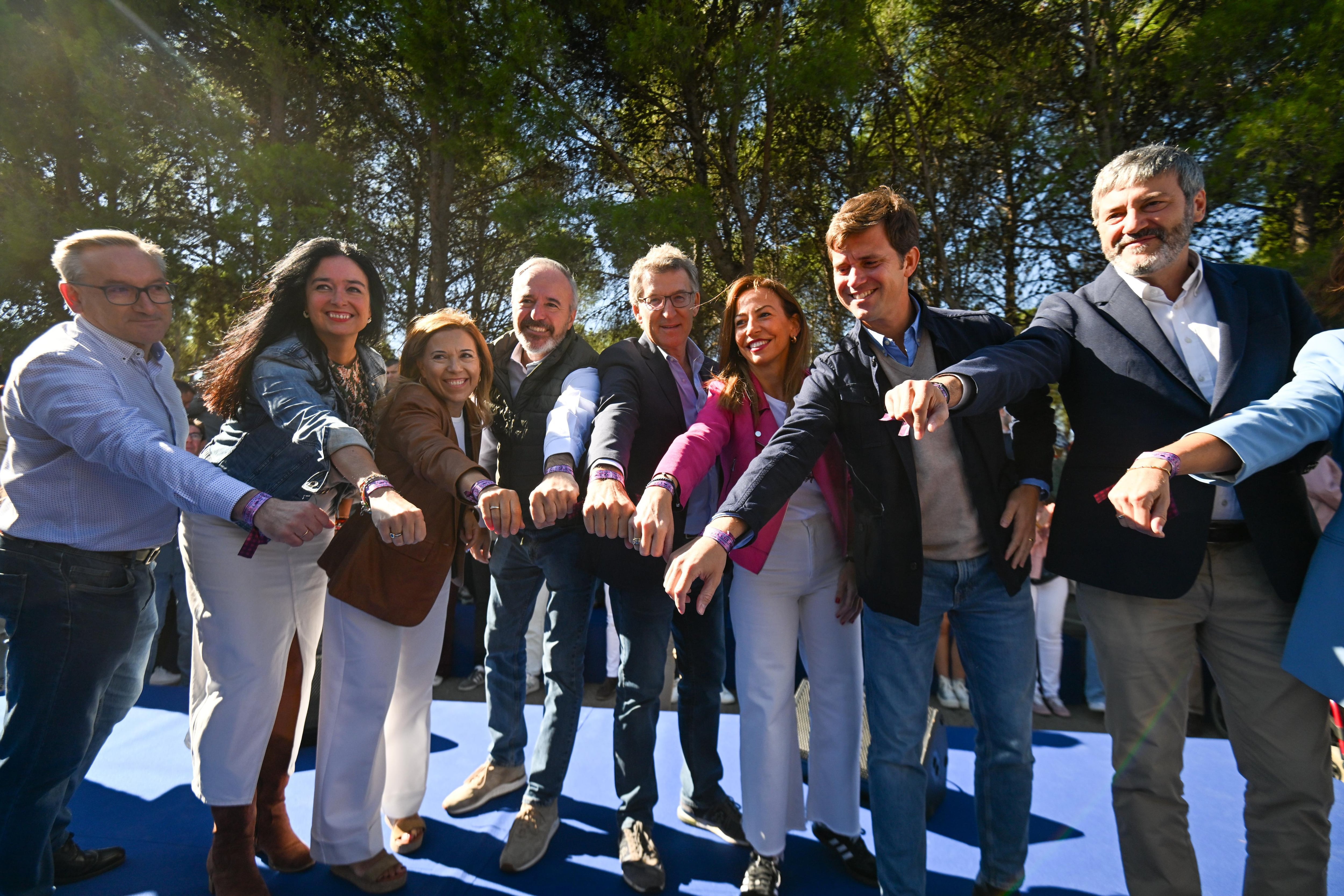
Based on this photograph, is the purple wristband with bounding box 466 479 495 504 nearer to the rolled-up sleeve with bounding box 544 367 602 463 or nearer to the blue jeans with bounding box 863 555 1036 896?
the rolled-up sleeve with bounding box 544 367 602 463

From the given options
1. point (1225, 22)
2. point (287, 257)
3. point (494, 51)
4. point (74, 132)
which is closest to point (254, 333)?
point (287, 257)

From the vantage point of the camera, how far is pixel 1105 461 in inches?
67.2

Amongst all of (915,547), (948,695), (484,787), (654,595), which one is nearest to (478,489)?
(654,595)

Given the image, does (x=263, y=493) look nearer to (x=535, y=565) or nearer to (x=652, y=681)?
(x=535, y=565)

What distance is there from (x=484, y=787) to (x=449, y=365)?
1.57 meters

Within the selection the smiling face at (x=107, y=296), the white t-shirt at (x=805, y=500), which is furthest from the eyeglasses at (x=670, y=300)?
the smiling face at (x=107, y=296)

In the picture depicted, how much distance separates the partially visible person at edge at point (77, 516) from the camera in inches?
67.9

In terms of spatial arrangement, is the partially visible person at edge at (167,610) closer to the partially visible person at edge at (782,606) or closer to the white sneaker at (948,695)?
the partially visible person at edge at (782,606)

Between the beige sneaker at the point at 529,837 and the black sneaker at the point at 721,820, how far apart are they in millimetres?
466

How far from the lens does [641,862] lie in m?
2.12

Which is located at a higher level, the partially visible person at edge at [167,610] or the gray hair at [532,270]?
the gray hair at [532,270]

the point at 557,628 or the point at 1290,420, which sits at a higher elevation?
the point at 1290,420

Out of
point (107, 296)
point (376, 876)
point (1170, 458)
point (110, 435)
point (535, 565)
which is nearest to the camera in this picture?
point (1170, 458)

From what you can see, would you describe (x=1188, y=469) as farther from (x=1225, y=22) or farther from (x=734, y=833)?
(x=1225, y=22)
